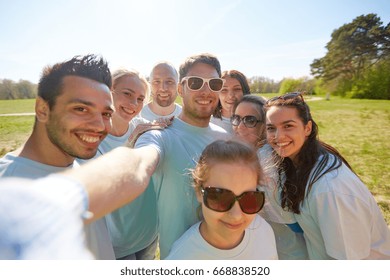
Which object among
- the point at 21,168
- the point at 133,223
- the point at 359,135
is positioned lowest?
the point at 359,135

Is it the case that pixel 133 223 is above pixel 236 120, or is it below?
Result: below

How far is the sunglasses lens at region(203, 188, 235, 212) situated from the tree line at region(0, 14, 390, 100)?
1.15 meters

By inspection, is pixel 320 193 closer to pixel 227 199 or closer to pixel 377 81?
pixel 227 199

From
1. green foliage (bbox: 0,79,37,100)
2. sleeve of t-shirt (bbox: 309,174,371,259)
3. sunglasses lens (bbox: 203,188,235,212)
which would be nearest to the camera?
sunglasses lens (bbox: 203,188,235,212)

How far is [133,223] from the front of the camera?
161 centimetres

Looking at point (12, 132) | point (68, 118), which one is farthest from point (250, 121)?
point (12, 132)

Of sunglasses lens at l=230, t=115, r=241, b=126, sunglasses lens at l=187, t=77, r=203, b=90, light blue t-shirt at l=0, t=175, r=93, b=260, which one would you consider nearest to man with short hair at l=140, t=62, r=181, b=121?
sunglasses lens at l=230, t=115, r=241, b=126

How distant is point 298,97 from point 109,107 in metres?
1.22

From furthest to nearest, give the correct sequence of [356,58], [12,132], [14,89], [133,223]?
1. [12,132]
2. [356,58]
3. [14,89]
4. [133,223]

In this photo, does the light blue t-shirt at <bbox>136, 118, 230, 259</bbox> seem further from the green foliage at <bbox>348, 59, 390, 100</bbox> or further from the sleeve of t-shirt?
the green foliage at <bbox>348, 59, 390, 100</bbox>

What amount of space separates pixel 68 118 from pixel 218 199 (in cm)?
76

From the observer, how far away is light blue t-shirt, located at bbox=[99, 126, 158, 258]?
1.59m

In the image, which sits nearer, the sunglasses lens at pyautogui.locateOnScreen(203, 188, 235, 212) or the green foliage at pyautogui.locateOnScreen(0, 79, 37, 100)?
the sunglasses lens at pyautogui.locateOnScreen(203, 188, 235, 212)

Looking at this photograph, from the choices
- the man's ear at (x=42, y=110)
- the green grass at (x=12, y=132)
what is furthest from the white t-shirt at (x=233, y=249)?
the green grass at (x=12, y=132)
